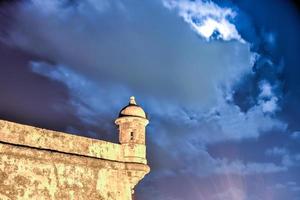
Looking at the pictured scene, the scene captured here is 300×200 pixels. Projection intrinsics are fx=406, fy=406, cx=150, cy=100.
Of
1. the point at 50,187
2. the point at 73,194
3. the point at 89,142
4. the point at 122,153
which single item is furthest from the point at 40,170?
the point at 122,153

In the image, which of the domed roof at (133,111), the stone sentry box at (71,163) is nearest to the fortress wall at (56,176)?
the stone sentry box at (71,163)

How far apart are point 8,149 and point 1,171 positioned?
2.19ft

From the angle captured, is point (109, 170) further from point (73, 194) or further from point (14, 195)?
point (14, 195)

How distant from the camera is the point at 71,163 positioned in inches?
519

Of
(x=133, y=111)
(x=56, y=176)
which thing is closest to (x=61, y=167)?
(x=56, y=176)

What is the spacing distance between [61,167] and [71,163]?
43 cm

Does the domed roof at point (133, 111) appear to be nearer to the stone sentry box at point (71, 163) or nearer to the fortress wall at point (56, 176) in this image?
the stone sentry box at point (71, 163)

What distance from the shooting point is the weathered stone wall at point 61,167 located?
458 inches

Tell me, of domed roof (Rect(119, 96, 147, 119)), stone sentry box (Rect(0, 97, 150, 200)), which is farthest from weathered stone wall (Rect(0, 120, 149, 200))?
domed roof (Rect(119, 96, 147, 119))

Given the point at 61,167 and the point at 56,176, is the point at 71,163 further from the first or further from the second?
the point at 56,176

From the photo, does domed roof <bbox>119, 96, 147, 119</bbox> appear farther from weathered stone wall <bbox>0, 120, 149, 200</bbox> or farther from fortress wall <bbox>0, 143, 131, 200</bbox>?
fortress wall <bbox>0, 143, 131, 200</bbox>

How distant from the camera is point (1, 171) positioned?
37.2ft

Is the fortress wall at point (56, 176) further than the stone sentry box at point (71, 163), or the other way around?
the stone sentry box at point (71, 163)

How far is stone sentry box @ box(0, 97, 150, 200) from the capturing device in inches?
460
